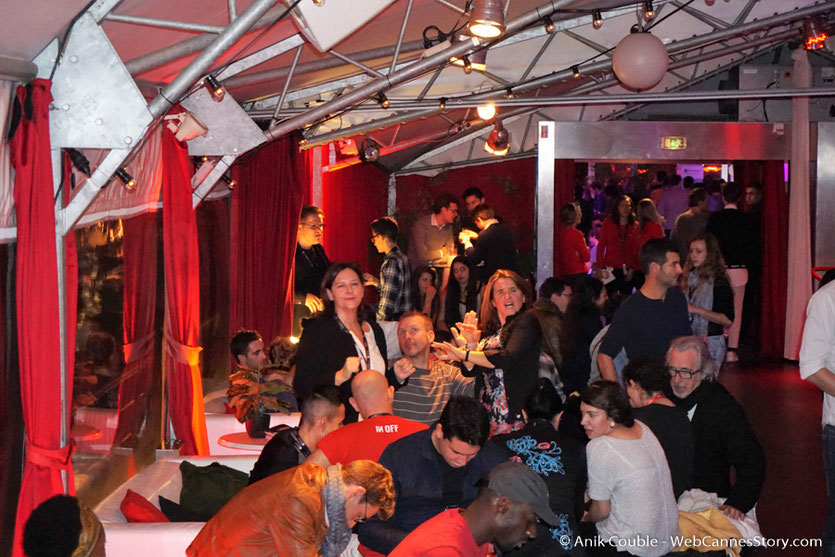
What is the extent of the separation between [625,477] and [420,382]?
3.88 ft

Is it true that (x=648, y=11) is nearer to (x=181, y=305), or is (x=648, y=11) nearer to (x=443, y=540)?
(x=181, y=305)

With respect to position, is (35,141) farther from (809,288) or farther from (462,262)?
(809,288)

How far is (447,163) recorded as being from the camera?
1463 cm

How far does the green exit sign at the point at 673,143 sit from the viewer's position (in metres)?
9.55

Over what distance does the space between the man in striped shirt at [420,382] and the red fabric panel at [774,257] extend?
731 cm

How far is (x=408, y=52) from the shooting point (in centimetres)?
632

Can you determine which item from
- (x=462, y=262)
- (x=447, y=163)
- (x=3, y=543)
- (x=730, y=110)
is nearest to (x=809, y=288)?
(x=730, y=110)

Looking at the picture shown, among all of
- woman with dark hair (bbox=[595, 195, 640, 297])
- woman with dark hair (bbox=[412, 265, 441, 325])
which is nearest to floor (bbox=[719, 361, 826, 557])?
woman with dark hair (bbox=[595, 195, 640, 297])

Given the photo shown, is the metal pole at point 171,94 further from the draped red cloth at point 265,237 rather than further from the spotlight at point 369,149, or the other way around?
the spotlight at point 369,149

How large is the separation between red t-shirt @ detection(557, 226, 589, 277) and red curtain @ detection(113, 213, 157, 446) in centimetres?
523

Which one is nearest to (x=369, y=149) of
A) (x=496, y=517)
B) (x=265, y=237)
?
(x=265, y=237)

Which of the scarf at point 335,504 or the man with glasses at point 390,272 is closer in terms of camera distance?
the scarf at point 335,504

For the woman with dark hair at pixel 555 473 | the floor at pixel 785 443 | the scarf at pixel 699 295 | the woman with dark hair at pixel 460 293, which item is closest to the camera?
the woman with dark hair at pixel 555 473

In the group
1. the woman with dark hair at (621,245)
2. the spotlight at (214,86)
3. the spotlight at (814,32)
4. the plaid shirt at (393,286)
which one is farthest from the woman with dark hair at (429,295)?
the spotlight at (214,86)
